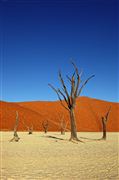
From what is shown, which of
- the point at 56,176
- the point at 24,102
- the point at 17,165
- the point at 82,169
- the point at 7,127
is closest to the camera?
the point at 56,176

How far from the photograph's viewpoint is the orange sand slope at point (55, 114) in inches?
2435

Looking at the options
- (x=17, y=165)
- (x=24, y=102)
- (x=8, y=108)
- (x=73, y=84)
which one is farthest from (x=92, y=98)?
(x=17, y=165)

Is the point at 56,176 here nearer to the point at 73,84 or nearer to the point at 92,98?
the point at 73,84

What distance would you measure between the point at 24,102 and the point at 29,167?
284ft

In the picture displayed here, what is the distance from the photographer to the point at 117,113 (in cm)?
8769

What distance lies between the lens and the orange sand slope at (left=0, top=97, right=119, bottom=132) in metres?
61.9

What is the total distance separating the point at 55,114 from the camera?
79.7 metres

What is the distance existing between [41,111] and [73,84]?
2397 inches

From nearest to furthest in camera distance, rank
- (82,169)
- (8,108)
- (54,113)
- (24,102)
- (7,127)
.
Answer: (82,169) < (7,127) < (8,108) < (54,113) < (24,102)

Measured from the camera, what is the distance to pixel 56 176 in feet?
26.1

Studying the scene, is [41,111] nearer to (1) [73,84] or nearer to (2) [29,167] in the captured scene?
(1) [73,84]

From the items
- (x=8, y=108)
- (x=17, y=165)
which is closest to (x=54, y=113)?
(x=8, y=108)

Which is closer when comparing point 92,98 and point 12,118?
point 12,118

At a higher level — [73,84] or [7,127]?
[73,84]
